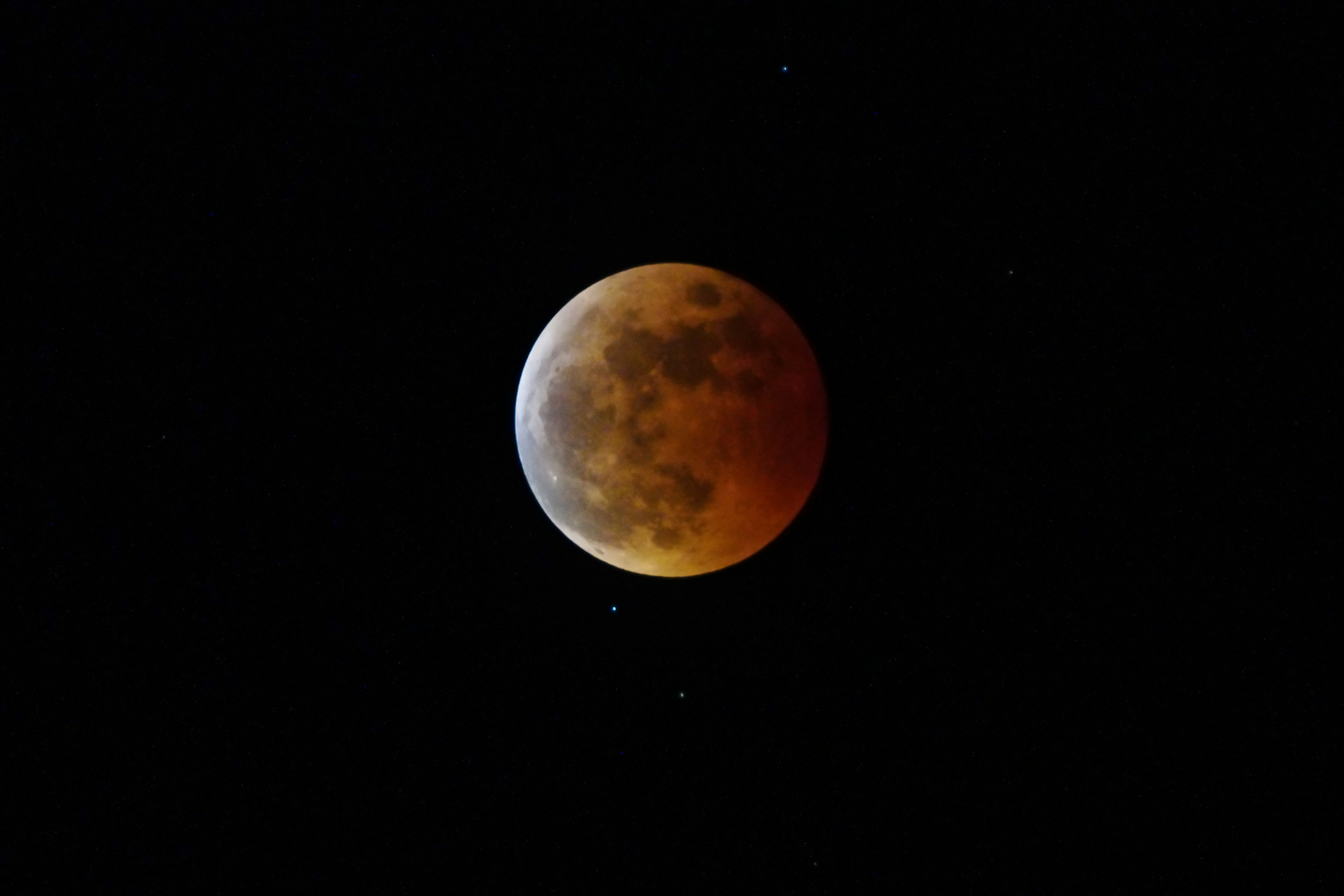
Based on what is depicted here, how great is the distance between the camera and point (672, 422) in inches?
180

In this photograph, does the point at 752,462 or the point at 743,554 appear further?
the point at 743,554

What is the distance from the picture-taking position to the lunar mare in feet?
15.1

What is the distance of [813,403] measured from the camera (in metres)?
5.04

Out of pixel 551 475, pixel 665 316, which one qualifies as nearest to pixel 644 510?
pixel 551 475

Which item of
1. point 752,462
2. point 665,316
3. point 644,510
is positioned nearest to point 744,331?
point 665,316

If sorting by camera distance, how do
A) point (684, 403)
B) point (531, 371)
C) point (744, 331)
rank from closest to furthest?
point (684, 403) → point (744, 331) → point (531, 371)

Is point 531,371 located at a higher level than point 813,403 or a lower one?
higher

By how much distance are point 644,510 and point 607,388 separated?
790 mm

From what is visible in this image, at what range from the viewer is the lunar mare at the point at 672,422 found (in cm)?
462

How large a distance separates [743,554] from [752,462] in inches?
34.2

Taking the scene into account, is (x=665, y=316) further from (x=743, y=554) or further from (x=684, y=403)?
(x=743, y=554)

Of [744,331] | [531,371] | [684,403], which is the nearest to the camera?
[684,403]

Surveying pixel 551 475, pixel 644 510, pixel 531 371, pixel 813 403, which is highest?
pixel 531 371

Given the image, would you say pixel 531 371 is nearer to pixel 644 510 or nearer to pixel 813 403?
pixel 644 510
